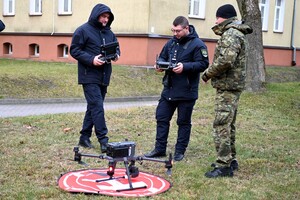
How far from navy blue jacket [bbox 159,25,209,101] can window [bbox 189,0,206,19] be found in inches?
656

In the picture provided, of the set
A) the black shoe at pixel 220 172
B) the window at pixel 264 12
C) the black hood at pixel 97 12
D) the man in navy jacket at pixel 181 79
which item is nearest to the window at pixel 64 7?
the window at pixel 264 12

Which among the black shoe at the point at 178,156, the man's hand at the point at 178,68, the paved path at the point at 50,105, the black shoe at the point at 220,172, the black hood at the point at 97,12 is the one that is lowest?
the paved path at the point at 50,105

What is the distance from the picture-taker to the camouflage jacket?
576 cm

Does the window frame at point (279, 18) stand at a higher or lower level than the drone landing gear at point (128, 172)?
higher

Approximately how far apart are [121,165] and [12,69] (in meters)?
12.6

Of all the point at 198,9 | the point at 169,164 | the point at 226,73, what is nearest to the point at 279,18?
the point at 198,9

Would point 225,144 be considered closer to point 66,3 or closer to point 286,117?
point 286,117

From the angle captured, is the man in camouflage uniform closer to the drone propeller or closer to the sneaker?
A: the drone propeller

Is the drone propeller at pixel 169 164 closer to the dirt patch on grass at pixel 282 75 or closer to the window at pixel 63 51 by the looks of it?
the dirt patch on grass at pixel 282 75

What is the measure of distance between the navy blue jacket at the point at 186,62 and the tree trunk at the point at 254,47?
728 centimetres

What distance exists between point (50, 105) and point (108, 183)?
8.92 m

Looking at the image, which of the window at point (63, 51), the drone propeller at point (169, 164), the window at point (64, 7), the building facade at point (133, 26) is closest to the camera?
the drone propeller at point (169, 164)

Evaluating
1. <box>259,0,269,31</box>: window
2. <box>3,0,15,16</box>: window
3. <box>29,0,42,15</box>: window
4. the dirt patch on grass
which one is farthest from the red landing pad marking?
<box>259,0,269,31</box>: window

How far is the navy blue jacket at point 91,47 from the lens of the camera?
23.4 ft
